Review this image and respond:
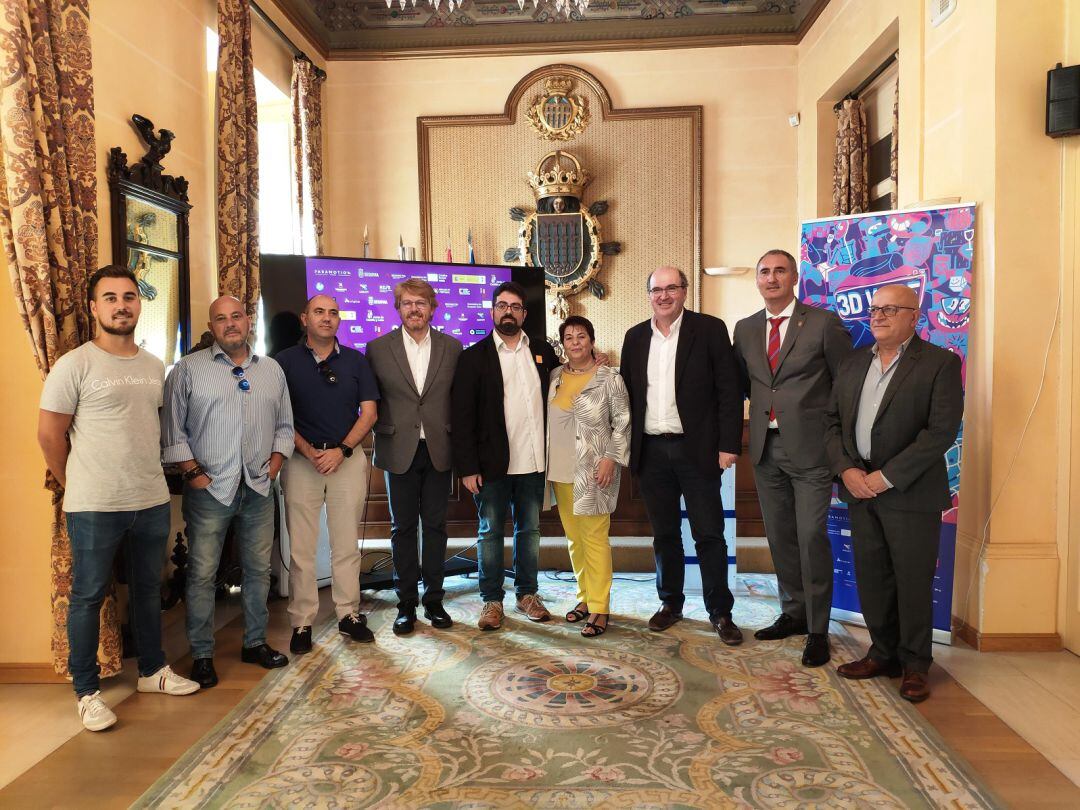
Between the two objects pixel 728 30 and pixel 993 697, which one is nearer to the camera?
pixel 993 697

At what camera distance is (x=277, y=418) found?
3432 mm

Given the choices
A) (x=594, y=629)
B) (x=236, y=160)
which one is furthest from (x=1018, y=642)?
(x=236, y=160)

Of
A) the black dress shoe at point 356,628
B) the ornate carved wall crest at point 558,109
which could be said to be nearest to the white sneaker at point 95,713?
the black dress shoe at point 356,628

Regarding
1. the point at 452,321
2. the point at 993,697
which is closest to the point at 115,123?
the point at 452,321

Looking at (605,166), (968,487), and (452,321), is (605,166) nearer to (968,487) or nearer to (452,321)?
(452,321)

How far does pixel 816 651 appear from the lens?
3326 millimetres

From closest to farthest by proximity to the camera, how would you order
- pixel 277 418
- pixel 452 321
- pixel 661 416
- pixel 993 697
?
pixel 993 697, pixel 277 418, pixel 661 416, pixel 452 321

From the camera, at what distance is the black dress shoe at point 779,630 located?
144 inches

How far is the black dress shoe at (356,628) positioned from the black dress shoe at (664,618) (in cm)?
139

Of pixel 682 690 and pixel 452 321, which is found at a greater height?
pixel 452 321

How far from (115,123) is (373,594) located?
9.24ft

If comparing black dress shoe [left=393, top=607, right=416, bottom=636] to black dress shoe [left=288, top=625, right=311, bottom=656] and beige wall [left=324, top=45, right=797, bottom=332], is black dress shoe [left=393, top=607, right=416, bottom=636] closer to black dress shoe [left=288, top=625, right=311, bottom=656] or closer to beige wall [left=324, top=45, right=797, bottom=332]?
black dress shoe [left=288, top=625, right=311, bottom=656]

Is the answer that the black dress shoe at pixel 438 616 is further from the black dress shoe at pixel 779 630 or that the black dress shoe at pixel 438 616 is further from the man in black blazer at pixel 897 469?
the man in black blazer at pixel 897 469

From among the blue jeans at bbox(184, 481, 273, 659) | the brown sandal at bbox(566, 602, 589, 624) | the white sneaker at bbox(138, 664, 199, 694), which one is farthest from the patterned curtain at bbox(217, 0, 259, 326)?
the brown sandal at bbox(566, 602, 589, 624)
